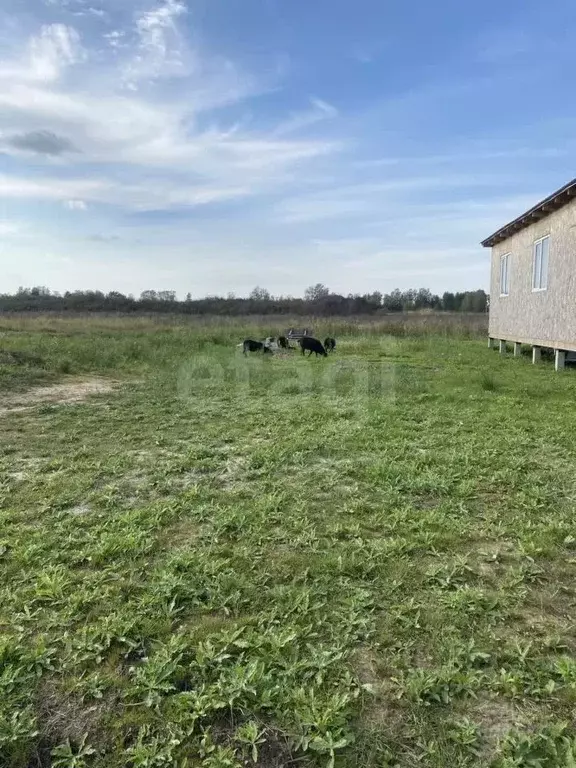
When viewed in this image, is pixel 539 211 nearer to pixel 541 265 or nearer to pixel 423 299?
pixel 541 265

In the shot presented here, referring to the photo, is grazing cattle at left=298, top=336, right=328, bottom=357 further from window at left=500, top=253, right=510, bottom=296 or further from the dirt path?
the dirt path

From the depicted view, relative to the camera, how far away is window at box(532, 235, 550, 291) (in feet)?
32.5

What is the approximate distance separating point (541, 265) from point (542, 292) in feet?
2.05

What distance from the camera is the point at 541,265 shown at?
33.7ft

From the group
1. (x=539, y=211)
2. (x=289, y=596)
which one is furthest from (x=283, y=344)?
(x=289, y=596)

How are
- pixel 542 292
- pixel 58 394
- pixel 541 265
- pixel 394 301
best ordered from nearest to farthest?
pixel 58 394 < pixel 542 292 < pixel 541 265 < pixel 394 301

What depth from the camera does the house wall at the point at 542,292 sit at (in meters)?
8.68

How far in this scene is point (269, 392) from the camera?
716 cm

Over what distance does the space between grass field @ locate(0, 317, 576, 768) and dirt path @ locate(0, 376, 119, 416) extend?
140 cm

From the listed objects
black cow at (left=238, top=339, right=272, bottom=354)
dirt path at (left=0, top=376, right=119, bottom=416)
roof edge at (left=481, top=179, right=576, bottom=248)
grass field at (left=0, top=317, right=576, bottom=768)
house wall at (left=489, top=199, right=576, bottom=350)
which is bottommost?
grass field at (left=0, top=317, right=576, bottom=768)

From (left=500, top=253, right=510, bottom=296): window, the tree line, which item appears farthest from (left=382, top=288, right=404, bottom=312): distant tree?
(left=500, top=253, right=510, bottom=296): window

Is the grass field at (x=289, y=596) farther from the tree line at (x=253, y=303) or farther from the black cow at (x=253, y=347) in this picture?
the tree line at (x=253, y=303)

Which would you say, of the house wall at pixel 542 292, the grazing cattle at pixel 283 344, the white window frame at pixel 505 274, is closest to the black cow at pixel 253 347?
the grazing cattle at pixel 283 344

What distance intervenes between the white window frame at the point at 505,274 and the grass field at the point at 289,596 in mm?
8914
